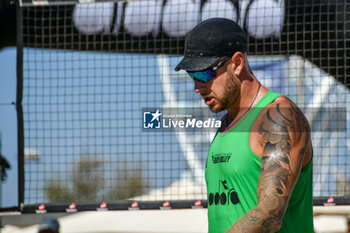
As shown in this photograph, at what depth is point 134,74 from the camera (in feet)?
20.8

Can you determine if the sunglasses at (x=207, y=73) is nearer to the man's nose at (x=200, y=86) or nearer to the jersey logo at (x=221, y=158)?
the man's nose at (x=200, y=86)

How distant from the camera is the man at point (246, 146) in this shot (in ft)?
8.11

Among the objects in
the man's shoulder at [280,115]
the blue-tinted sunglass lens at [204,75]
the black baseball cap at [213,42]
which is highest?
the black baseball cap at [213,42]

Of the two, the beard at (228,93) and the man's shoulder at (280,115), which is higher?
the beard at (228,93)

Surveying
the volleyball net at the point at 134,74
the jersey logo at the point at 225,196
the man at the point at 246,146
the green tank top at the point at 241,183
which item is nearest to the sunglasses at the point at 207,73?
the man at the point at 246,146

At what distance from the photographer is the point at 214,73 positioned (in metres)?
2.77

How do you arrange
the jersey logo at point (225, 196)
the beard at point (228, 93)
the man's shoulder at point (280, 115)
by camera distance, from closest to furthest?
the man's shoulder at point (280, 115) < the jersey logo at point (225, 196) < the beard at point (228, 93)

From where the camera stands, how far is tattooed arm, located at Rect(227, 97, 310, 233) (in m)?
2.41
